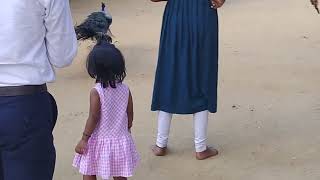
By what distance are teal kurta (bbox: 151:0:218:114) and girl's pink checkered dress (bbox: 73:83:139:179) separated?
2.70 feet

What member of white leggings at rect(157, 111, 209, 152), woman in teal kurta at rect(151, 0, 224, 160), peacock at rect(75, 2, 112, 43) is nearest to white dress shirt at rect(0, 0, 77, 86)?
woman in teal kurta at rect(151, 0, 224, 160)

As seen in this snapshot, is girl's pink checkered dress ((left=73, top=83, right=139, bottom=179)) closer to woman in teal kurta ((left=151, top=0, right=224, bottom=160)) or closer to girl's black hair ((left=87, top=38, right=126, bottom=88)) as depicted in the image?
girl's black hair ((left=87, top=38, right=126, bottom=88))

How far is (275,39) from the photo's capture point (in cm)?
836

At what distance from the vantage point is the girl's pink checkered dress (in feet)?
11.6

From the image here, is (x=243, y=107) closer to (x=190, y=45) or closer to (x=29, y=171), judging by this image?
(x=190, y=45)

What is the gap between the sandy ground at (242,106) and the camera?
4441 millimetres

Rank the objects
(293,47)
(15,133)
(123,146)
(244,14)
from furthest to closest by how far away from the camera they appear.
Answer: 1. (244,14)
2. (293,47)
3. (123,146)
4. (15,133)

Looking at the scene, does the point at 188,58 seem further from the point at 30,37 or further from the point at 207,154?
the point at 30,37

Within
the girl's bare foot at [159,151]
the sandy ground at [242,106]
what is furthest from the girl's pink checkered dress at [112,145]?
the girl's bare foot at [159,151]

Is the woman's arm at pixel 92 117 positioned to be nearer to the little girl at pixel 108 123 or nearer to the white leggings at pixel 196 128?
the little girl at pixel 108 123

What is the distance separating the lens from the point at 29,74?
249cm

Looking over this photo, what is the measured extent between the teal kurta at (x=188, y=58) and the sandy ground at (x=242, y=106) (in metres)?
0.43

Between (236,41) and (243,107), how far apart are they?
108 inches

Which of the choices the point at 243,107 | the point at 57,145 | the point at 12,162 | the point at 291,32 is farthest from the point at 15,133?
the point at 291,32
